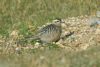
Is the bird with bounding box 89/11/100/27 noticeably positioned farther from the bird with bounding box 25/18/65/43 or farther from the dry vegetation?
the bird with bounding box 25/18/65/43

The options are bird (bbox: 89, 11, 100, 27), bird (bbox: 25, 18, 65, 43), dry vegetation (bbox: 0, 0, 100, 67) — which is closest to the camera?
dry vegetation (bbox: 0, 0, 100, 67)

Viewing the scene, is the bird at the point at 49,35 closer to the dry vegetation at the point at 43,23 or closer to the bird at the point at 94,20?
the dry vegetation at the point at 43,23

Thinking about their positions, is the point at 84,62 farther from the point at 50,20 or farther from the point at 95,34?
the point at 50,20

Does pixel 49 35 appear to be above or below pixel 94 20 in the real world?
below

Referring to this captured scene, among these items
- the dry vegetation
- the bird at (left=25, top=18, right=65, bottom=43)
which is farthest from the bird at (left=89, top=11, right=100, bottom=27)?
the bird at (left=25, top=18, right=65, bottom=43)

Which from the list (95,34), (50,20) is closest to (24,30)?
(50,20)

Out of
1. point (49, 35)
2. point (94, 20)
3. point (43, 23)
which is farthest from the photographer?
point (43, 23)

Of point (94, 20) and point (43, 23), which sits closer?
point (94, 20)

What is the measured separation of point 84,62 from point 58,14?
324 inches

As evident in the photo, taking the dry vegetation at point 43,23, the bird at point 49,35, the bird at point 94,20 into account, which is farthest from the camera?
the bird at point 94,20

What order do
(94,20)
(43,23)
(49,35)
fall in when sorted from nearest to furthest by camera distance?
(49,35), (94,20), (43,23)

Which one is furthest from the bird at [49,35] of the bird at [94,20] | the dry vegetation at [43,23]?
the bird at [94,20]

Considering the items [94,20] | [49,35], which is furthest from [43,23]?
[49,35]

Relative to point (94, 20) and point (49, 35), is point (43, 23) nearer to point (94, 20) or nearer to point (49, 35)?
point (94, 20)
